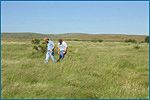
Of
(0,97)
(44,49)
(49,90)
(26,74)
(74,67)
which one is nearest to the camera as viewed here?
(0,97)

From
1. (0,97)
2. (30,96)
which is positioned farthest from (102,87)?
(0,97)

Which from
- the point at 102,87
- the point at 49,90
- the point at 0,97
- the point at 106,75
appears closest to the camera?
the point at 0,97

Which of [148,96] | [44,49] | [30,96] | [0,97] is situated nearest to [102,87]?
[148,96]

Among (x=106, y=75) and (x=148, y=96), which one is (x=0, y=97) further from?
(x=106, y=75)

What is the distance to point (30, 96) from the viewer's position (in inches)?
321

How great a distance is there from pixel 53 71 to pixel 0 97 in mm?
3697

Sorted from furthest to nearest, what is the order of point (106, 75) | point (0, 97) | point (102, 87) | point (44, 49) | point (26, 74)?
point (44, 49) → point (106, 75) → point (26, 74) → point (102, 87) → point (0, 97)

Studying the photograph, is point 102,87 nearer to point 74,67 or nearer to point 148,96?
point 148,96

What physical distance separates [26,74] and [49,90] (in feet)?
7.21

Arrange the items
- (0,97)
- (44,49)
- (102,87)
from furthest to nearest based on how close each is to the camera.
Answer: (44,49) → (102,87) → (0,97)

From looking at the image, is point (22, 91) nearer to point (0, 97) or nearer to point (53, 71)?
point (0, 97)

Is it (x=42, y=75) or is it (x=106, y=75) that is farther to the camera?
(x=106, y=75)

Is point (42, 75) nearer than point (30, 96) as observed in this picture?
No

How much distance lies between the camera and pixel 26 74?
34.9 ft
